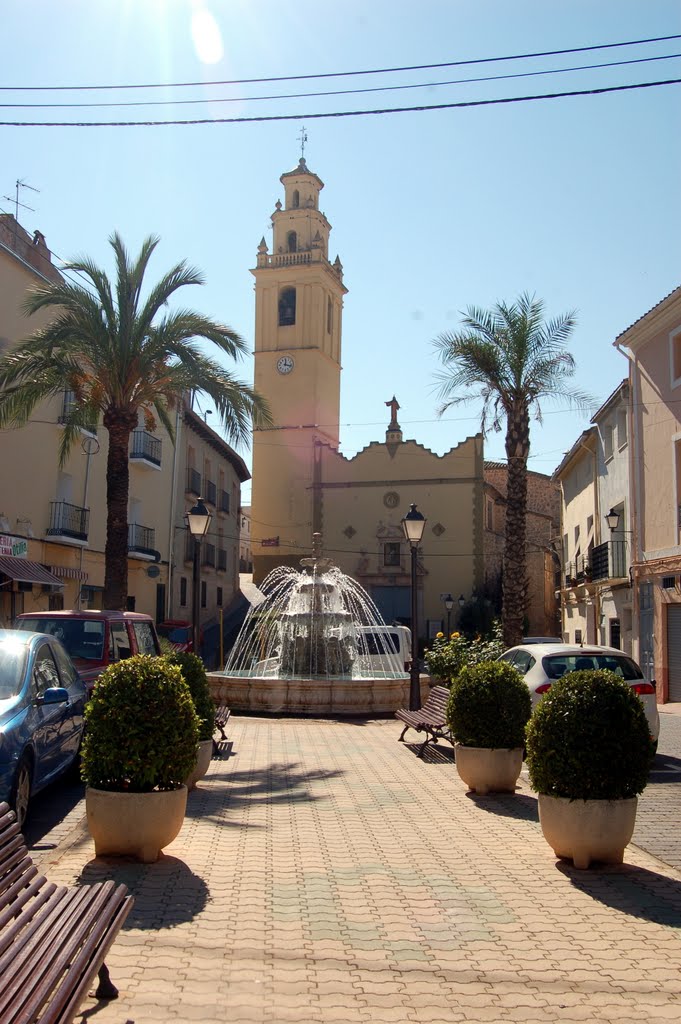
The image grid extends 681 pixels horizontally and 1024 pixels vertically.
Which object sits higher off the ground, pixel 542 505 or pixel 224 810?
pixel 542 505

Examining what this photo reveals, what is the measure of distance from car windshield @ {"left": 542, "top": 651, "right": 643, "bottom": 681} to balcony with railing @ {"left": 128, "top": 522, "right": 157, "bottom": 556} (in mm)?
22453

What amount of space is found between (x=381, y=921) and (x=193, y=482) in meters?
34.8

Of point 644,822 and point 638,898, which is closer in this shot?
point 638,898

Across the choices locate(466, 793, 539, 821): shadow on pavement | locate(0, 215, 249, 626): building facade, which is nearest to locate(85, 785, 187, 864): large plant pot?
locate(466, 793, 539, 821): shadow on pavement

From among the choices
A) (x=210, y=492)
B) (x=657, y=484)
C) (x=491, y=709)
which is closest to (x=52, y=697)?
(x=491, y=709)

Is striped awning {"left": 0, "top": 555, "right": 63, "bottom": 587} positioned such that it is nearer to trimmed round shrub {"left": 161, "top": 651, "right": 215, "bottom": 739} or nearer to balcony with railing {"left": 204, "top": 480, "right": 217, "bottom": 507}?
trimmed round shrub {"left": 161, "top": 651, "right": 215, "bottom": 739}

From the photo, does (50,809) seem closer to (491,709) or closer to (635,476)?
(491,709)

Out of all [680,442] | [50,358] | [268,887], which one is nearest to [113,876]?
[268,887]

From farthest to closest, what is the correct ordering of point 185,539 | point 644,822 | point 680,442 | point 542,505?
point 542,505 < point 185,539 < point 680,442 < point 644,822

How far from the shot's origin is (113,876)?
5.67 meters

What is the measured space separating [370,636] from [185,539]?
15242 millimetres

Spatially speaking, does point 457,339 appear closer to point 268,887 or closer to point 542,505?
point 268,887

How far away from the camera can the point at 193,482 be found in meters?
39.0

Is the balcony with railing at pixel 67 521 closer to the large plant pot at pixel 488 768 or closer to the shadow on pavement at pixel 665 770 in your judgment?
the shadow on pavement at pixel 665 770
